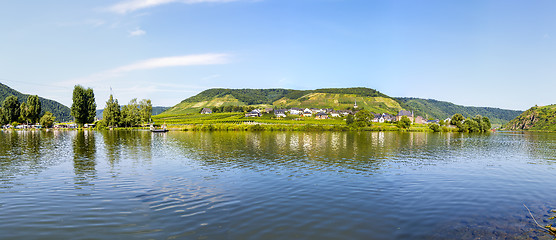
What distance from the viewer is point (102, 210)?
17.1 metres

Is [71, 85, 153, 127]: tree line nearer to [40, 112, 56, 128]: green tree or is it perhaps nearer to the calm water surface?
[40, 112, 56, 128]: green tree

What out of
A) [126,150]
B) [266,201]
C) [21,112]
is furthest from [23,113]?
[266,201]

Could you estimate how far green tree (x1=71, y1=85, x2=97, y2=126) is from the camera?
15112 cm

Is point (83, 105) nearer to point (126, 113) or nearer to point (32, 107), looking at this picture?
point (126, 113)

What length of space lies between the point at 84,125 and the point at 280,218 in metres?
175

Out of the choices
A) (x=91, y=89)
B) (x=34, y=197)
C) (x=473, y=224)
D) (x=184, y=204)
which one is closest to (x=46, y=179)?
(x=34, y=197)

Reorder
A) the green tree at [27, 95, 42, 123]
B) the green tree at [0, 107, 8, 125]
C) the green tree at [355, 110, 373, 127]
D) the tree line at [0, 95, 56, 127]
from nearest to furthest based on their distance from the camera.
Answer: the green tree at [355, 110, 373, 127], the tree line at [0, 95, 56, 127], the green tree at [27, 95, 42, 123], the green tree at [0, 107, 8, 125]

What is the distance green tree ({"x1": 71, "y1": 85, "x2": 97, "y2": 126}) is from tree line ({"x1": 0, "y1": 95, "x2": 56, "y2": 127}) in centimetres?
2547

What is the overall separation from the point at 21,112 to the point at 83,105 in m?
40.9

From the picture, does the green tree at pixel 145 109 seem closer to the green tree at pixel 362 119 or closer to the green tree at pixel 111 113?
the green tree at pixel 111 113

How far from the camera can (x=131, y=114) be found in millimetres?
162375

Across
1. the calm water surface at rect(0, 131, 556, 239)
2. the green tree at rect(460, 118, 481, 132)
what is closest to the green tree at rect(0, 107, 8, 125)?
the calm water surface at rect(0, 131, 556, 239)

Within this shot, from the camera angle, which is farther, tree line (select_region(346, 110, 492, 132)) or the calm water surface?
tree line (select_region(346, 110, 492, 132))

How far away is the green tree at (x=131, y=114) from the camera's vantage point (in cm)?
16112
